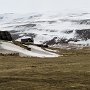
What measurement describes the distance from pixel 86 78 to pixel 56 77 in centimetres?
213

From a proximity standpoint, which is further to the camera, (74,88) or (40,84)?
(40,84)

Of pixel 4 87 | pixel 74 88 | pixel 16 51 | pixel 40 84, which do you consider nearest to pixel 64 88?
pixel 74 88

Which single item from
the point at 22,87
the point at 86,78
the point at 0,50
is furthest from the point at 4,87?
the point at 0,50

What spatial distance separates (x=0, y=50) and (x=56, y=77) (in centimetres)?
3178

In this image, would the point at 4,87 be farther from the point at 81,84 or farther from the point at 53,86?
the point at 81,84

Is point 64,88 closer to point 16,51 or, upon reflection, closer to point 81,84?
point 81,84

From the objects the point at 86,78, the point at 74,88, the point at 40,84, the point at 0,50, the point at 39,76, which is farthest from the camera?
the point at 0,50

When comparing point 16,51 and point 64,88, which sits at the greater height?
point 64,88

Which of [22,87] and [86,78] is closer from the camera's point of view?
[22,87]

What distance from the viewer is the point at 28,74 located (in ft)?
88.6

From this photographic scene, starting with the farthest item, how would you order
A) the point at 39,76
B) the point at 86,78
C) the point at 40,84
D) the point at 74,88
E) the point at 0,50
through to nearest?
1. the point at 0,50
2. the point at 39,76
3. the point at 86,78
4. the point at 40,84
5. the point at 74,88

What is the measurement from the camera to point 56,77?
25.0 m

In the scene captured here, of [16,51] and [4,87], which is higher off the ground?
[4,87]

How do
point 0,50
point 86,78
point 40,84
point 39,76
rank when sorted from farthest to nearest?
1. point 0,50
2. point 39,76
3. point 86,78
4. point 40,84
